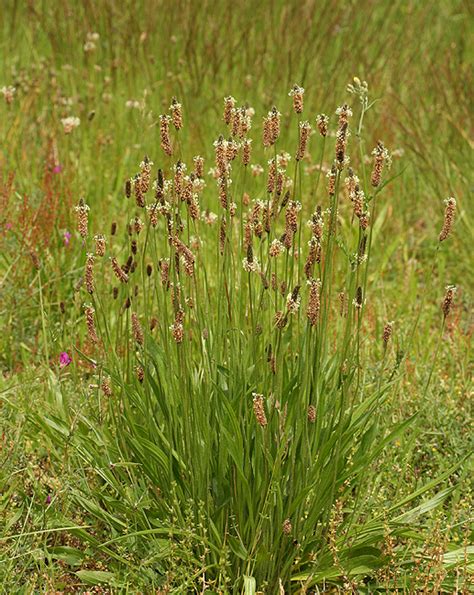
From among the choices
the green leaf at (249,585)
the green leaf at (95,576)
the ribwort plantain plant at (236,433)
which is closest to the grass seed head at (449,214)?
the ribwort plantain plant at (236,433)

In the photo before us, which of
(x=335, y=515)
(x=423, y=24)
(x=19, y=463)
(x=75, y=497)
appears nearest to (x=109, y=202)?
(x=19, y=463)

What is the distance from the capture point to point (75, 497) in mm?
2559

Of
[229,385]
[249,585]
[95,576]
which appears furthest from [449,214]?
[95,576]

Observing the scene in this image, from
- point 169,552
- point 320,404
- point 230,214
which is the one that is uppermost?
point 230,214

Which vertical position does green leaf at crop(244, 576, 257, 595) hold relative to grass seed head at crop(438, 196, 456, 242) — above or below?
below

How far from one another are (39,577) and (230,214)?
1.04 m

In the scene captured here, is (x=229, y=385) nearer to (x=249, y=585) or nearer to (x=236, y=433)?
(x=236, y=433)

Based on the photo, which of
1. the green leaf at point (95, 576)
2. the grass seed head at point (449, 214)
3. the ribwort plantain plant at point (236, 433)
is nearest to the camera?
the grass seed head at point (449, 214)

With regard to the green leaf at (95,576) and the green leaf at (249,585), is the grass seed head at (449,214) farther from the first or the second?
the green leaf at (95,576)

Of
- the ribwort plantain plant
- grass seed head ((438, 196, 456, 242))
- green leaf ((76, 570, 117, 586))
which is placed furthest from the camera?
green leaf ((76, 570, 117, 586))

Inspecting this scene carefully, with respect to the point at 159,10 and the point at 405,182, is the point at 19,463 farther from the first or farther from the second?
the point at 159,10

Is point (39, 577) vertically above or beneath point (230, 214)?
beneath

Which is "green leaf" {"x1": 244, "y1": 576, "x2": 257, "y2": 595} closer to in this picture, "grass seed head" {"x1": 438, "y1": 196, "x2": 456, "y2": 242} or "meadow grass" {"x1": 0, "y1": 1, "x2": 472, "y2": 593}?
"meadow grass" {"x1": 0, "y1": 1, "x2": 472, "y2": 593}

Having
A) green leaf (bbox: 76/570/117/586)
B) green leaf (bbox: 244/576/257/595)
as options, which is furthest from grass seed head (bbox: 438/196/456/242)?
green leaf (bbox: 76/570/117/586)
